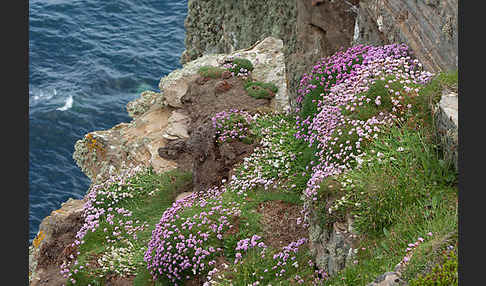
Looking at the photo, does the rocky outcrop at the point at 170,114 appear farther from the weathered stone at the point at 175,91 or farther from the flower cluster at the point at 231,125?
the flower cluster at the point at 231,125

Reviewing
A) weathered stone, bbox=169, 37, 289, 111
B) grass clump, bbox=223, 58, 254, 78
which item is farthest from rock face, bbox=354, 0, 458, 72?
grass clump, bbox=223, 58, 254, 78

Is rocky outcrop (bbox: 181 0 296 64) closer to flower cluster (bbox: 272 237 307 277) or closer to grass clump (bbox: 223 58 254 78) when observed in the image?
grass clump (bbox: 223 58 254 78)

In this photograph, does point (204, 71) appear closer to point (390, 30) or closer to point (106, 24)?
point (390, 30)

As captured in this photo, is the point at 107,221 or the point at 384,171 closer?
the point at 384,171

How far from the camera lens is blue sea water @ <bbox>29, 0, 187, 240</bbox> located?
3212cm

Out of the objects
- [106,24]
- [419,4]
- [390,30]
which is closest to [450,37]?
Answer: [419,4]

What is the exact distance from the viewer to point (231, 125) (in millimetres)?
13516

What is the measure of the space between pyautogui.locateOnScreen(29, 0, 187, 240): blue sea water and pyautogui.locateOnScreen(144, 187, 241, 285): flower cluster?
20.9 m

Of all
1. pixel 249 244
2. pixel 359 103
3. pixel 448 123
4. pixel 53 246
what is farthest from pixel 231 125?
pixel 448 123

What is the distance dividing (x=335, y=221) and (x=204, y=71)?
10.1 metres

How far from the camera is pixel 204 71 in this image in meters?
17.2

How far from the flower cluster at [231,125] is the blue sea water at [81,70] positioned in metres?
19.0

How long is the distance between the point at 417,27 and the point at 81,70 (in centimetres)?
3365

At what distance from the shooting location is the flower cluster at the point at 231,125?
13289mm
